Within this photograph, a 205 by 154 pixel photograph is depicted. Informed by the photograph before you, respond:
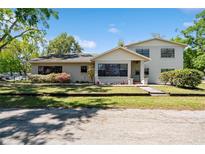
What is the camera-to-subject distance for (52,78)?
77.6ft

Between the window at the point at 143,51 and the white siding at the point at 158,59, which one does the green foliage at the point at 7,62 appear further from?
the window at the point at 143,51

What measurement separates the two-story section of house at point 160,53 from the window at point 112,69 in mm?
4247

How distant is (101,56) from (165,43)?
8766 mm

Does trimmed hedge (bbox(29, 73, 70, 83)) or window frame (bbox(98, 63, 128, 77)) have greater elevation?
window frame (bbox(98, 63, 128, 77))

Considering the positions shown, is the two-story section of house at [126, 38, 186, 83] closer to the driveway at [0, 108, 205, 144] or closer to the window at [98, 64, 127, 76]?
the window at [98, 64, 127, 76]

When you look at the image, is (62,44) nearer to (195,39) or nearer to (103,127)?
(195,39)

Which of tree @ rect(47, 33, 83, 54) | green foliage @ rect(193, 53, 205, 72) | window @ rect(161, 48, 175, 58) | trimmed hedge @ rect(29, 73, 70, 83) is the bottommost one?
trimmed hedge @ rect(29, 73, 70, 83)

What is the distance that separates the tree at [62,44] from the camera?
59.6 metres

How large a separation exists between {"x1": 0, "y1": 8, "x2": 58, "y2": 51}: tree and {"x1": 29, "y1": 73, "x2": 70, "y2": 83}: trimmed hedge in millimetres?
5067

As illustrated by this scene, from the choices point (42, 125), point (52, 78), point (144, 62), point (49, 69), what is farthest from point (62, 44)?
point (42, 125)

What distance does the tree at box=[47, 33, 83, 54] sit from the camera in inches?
2346

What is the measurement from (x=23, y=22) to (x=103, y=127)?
56.5ft

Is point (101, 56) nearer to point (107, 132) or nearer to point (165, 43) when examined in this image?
point (165, 43)

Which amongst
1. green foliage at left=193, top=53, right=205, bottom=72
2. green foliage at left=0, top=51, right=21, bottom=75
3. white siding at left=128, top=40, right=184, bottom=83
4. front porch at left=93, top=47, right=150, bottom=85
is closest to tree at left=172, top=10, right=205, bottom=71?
green foliage at left=193, top=53, right=205, bottom=72
